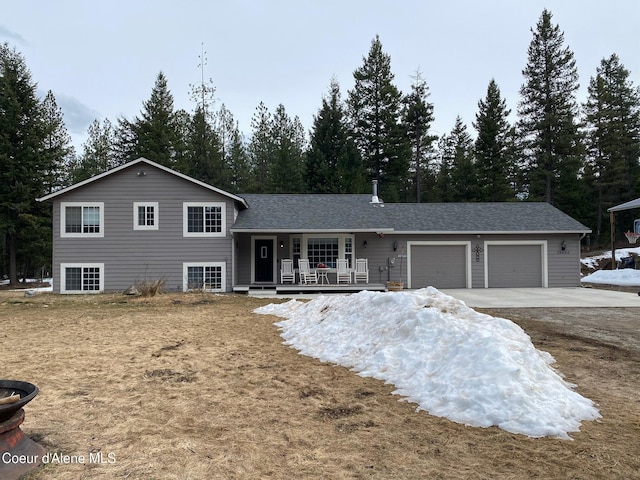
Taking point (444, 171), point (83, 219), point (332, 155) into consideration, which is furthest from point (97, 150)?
point (444, 171)

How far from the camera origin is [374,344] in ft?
18.9

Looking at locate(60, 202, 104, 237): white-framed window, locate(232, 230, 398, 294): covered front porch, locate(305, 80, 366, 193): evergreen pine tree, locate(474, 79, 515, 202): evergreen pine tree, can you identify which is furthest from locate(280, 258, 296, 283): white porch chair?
locate(474, 79, 515, 202): evergreen pine tree

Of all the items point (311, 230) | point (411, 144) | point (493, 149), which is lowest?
point (311, 230)

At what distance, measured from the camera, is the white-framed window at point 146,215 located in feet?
49.6

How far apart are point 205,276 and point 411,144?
22.0 meters

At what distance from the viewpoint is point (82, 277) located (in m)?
15.0

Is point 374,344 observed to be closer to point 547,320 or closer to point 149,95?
point 547,320

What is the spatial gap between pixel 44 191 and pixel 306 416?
2780cm

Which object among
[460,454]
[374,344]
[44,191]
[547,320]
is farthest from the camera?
[44,191]

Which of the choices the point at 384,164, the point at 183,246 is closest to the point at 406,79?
the point at 384,164

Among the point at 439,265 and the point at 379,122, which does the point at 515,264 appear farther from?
the point at 379,122

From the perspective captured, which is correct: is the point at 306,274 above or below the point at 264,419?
above

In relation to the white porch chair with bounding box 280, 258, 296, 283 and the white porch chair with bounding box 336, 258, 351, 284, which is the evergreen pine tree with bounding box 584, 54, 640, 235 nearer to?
the white porch chair with bounding box 336, 258, 351, 284

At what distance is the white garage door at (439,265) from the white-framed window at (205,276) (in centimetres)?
774
